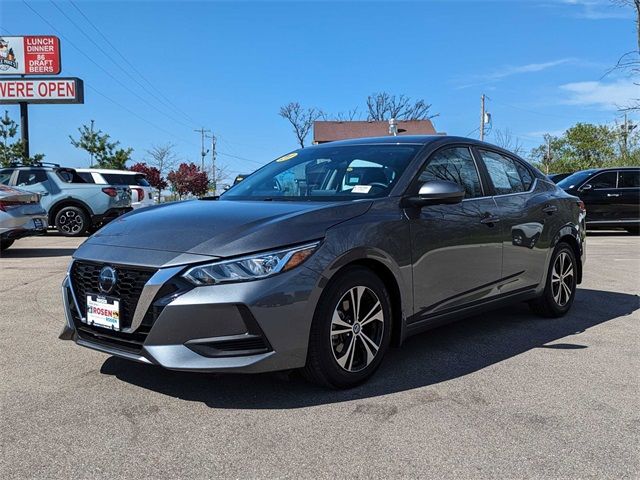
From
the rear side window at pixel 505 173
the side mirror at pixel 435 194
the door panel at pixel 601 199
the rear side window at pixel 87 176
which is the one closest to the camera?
the side mirror at pixel 435 194

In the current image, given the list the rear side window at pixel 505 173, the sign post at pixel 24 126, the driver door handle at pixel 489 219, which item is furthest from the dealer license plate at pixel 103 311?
the sign post at pixel 24 126

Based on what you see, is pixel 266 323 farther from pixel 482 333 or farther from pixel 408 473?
pixel 482 333

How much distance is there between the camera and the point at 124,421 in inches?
117

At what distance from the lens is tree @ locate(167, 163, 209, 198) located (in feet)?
173

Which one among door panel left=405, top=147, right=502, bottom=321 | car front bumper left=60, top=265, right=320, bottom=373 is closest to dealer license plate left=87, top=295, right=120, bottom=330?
car front bumper left=60, top=265, right=320, bottom=373

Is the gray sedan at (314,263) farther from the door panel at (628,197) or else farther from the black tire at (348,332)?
the door panel at (628,197)

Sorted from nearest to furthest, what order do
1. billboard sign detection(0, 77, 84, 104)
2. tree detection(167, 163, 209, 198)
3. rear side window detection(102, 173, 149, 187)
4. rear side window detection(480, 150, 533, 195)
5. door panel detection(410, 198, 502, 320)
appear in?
door panel detection(410, 198, 502, 320) → rear side window detection(480, 150, 533, 195) → rear side window detection(102, 173, 149, 187) → billboard sign detection(0, 77, 84, 104) → tree detection(167, 163, 209, 198)

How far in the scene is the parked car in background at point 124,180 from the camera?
1529cm

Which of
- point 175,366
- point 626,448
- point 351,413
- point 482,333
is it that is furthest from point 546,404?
point 175,366

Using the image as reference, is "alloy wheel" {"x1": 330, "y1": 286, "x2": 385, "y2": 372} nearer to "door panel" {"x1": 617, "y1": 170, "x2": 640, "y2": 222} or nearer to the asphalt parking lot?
the asphalt parking lot

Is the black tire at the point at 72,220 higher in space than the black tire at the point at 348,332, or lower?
higher

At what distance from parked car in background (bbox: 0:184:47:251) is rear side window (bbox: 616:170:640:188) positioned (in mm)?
13277

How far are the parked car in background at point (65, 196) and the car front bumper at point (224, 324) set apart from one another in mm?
11713

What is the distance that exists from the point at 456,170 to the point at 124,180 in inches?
514
